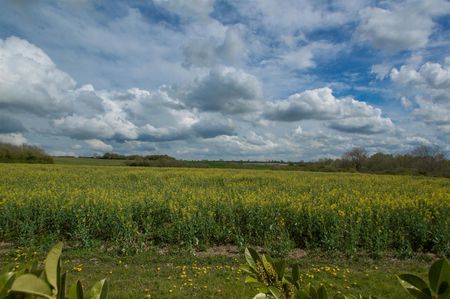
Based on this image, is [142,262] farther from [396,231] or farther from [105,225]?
[396,231]

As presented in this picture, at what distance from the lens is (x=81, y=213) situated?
9.70 metres

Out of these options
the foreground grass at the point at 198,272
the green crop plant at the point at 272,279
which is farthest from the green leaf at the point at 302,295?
the foreground grass at the point at 198,272

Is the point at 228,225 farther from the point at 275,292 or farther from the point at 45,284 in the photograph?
the point at 45,284

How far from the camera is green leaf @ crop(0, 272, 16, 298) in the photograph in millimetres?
810

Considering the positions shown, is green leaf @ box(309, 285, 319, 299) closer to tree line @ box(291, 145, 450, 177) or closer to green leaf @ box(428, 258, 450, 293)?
green leaf @ box(428, 258, 450, 293)

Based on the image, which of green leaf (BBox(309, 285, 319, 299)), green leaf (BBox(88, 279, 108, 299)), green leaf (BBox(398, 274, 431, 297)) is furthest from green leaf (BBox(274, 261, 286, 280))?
green leaf (BBox(88, 279, 108, 299))

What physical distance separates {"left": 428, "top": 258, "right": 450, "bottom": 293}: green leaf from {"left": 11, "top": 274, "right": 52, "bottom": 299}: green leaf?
0.98 metres

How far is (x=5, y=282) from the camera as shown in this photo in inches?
32.8

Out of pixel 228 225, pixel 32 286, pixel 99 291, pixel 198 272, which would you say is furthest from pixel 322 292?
pixel 228 225

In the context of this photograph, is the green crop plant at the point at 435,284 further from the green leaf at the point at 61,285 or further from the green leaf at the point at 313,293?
the green leaf at the point at 61,285

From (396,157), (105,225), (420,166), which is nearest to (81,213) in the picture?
(105,225)

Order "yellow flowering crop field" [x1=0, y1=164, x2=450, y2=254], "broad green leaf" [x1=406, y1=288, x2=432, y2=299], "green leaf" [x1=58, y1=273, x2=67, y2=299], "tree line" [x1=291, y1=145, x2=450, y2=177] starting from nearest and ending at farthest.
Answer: "green leaf" [x1=58, y1=273, x2=67, y2=299]
"broad green leaf" [x1=406, y1=288, x2=432, y2=299]
"yellow flowering crop field" [x1=0, y1=164, x2=450, y2=254]
"tree line" [x1=291, y1=145, x2=450, y2=177]

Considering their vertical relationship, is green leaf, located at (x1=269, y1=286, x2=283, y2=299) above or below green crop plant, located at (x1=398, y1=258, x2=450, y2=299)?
below

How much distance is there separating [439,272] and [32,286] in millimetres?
1036
